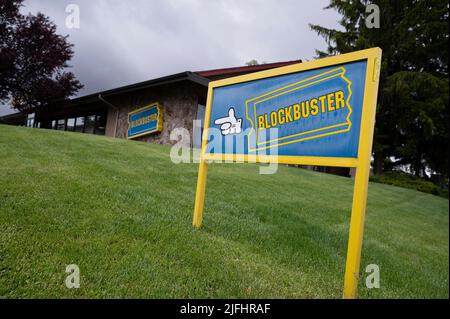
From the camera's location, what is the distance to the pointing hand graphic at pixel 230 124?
3.06 m

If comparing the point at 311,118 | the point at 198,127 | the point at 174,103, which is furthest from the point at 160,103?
the point at 311,118

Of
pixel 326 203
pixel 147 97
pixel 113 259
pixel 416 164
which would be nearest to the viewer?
pixel 113 259

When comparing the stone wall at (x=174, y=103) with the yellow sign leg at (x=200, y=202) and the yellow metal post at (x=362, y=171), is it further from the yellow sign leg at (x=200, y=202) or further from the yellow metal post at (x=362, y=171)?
the yellow metal post at (x=362, y=171)

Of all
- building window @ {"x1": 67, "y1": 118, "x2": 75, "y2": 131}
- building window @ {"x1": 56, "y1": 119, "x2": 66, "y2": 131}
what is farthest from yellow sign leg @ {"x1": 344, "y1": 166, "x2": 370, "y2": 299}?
building window @ {"x1": 56, "y1": 119, "x2": 66, "y2": 131}

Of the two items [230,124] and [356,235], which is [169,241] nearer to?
[230,124]

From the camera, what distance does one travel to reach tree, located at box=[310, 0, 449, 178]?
1697cm

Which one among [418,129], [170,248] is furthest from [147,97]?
[418,129]

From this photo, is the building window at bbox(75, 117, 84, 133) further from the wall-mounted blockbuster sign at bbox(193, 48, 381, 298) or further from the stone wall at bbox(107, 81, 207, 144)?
the wall-mounted blockbuster sign at bbox(193, 48, 381, 298)

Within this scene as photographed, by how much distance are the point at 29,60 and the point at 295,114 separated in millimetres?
16552

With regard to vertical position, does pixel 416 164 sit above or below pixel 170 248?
above

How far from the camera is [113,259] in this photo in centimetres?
218

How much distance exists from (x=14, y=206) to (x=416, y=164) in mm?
28666

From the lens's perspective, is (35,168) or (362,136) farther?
(35,168)
